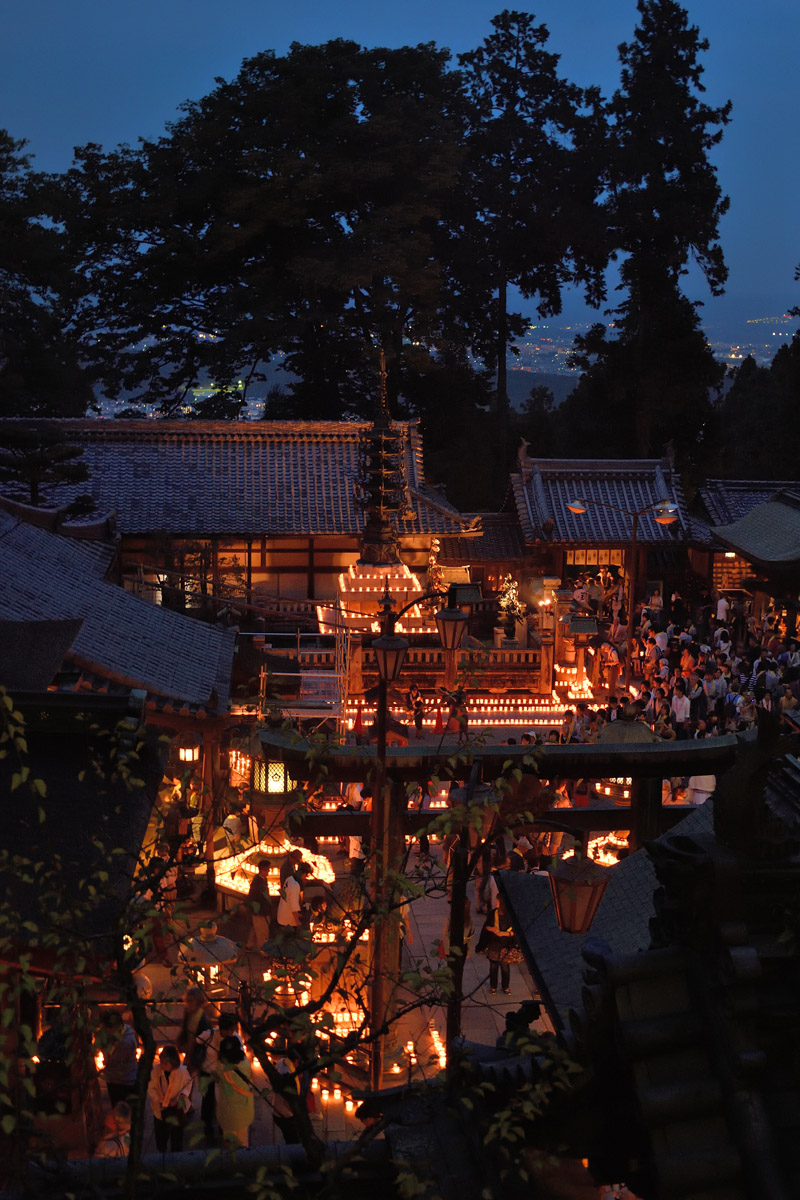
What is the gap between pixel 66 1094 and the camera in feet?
27.8

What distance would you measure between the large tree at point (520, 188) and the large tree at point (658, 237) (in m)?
1.35

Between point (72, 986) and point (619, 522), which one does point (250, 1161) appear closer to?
point (72, 986)

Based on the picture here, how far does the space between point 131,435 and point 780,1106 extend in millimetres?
31639

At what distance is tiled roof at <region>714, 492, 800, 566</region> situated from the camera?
99.7 ft

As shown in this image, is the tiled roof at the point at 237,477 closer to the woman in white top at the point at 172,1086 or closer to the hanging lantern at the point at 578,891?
the woman in white top at the point at 172,1086

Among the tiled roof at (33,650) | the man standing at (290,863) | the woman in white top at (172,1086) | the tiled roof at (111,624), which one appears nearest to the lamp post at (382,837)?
the woman in white top at (172,1086)

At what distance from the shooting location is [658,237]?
4625 centimetres

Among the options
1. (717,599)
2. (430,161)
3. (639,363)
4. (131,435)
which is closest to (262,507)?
(131,435)

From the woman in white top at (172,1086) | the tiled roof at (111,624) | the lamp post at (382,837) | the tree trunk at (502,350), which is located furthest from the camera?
the tree trunk at (502,350)

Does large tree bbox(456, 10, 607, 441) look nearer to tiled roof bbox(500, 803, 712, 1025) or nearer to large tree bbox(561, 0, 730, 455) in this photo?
large tree bbox(561, 0, 730, 455)

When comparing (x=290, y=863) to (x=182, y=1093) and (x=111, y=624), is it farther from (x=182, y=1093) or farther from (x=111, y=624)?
(x=182, y=1093)

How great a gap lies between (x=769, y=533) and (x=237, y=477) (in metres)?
14.4

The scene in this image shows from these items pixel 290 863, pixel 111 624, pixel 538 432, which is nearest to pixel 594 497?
pixel 538 432

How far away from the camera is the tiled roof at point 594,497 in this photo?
34406 millimetres
